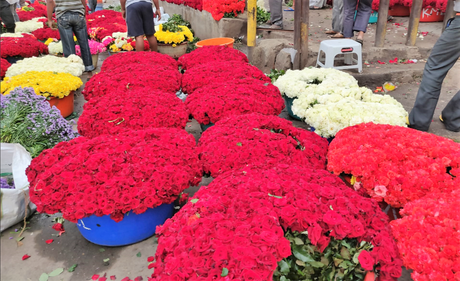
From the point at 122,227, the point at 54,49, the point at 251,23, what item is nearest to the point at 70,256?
the point at 122,227

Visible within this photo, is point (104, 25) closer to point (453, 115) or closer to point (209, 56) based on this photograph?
point (209, 56)

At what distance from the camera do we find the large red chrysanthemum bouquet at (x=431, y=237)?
154 cm

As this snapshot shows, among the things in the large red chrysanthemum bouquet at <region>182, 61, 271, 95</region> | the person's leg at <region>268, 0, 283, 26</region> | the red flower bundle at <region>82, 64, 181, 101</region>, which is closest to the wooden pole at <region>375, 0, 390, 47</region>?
the person's leg at <region>268, 0, 283, 26</region>

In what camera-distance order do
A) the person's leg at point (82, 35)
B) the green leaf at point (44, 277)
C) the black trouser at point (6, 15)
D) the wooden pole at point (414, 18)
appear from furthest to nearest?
the black trouser at point (6, 15) < the person's leg at point (82, 35) < the wooden pole at point (414, 18) < the green leaf at point (44, 277)

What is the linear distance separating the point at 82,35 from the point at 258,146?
224 inches

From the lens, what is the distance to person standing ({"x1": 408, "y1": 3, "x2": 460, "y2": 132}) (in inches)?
151

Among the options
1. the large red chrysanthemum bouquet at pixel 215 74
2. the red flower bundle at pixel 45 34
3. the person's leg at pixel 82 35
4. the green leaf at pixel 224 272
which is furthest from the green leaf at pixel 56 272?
the red flower bundle at pixel 45 34

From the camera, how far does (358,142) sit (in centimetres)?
251

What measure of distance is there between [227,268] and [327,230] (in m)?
0.58

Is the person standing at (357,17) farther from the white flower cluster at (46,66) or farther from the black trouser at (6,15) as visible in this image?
the black trouser at (6,15)

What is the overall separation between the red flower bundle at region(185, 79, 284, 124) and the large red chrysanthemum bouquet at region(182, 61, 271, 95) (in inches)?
12.3

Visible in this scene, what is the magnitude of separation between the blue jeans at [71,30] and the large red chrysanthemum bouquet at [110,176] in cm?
479

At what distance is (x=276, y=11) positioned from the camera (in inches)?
314

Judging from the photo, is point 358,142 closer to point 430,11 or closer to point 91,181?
point 91,181
